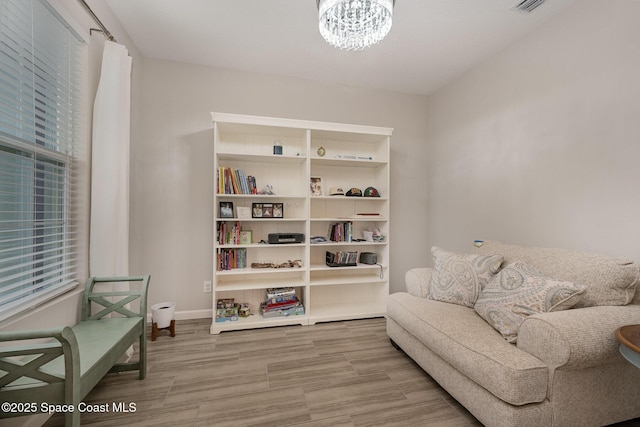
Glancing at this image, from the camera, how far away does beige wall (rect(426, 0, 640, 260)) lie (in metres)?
1.67

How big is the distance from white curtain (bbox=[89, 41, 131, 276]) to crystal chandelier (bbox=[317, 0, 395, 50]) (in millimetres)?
1463

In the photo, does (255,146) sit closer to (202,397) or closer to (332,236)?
(332,236)

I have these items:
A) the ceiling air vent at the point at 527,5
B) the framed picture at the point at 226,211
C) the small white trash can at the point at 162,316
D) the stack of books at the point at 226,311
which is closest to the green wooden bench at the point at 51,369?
the small white trash can at the point at 162,316

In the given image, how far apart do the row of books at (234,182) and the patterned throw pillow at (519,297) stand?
2.12 metres

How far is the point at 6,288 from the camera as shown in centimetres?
125

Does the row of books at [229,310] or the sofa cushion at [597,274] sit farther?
the row of books at [229,310]

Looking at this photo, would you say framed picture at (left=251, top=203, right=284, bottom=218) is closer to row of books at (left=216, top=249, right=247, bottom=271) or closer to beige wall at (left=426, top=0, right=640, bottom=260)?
row of books at (left=216, top=249, right=247, bottom=271)

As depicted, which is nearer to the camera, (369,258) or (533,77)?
(533,77)

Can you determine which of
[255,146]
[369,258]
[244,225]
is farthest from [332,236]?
[255,146]

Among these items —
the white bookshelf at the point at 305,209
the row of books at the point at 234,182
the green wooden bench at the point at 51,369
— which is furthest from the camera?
the white bookshelf at the point at 305,209

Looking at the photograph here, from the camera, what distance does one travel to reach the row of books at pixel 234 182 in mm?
Result: 2570

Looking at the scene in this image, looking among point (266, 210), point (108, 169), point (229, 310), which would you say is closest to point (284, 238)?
point (266, 210)

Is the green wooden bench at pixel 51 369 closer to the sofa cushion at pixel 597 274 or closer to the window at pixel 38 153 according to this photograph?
the window at pixel 38 153

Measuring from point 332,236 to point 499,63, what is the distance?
229cm
